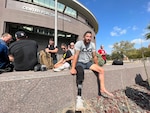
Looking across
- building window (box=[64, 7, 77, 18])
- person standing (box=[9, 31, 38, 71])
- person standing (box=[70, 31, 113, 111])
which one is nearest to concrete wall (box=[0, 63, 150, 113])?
person standing (box=[70, 31, 113, 111])

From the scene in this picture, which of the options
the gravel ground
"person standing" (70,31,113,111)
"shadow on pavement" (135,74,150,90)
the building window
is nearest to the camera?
the gravel ground

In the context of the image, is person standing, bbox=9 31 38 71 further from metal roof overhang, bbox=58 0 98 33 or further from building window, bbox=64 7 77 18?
building window, bbox=64 7 77 18

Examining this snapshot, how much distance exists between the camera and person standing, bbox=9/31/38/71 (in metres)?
3.26

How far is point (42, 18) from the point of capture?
20094 mm

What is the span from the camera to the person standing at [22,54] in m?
3.26

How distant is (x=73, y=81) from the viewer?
9.47 ft

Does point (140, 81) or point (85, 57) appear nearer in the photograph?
point (85, 57)

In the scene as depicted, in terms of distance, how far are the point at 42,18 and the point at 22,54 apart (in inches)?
713

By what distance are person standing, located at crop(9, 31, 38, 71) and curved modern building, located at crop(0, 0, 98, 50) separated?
50.1ft

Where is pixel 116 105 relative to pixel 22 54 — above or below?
below

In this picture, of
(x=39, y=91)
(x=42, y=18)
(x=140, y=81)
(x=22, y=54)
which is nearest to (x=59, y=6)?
(x=42, y=18)

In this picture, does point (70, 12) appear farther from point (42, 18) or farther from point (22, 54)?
point (22, 54)

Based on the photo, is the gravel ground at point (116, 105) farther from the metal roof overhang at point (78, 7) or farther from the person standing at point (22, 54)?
the metal roof overhang at point (78, 7)

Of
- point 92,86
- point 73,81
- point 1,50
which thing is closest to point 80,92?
point 73,81
